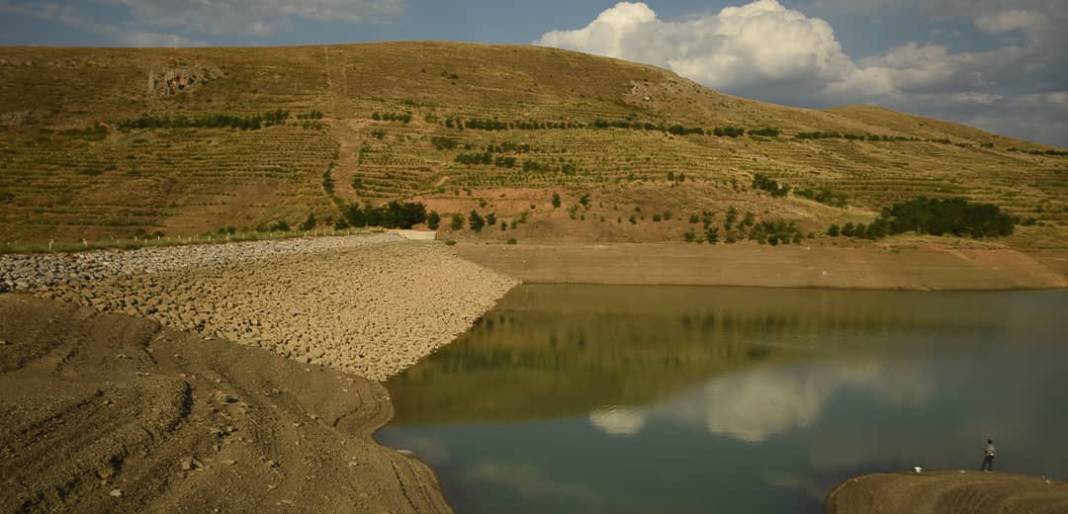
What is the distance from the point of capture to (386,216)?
154 ft

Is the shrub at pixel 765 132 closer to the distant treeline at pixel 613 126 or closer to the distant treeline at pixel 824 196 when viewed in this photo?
the distant treeline at pixel 613 126

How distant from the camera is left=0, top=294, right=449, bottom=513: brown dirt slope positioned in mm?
8570

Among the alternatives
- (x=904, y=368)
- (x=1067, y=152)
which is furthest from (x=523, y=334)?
(x=1067, y=152)

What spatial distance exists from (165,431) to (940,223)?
48.5 meters

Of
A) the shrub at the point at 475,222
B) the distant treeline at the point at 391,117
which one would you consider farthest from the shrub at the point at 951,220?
the distant treeline at the point at 391,117

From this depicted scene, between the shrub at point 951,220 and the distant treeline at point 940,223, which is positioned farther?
the shrub at point 951,220

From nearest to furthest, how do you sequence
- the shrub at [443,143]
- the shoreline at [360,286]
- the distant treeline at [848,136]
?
the shoreline at [360,286]
the shrub at [443,143]
the distant treeline at [848,136]

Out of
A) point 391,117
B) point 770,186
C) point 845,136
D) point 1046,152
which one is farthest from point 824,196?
point 1046,152

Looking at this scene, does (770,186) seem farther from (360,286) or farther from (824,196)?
(360,286)

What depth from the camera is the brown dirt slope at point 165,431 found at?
857cm

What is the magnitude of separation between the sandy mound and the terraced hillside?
16.6 meters

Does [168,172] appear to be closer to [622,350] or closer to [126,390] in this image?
[622,350]

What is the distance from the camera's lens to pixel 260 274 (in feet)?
74.5

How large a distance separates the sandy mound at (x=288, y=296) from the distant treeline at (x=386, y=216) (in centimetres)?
1351
